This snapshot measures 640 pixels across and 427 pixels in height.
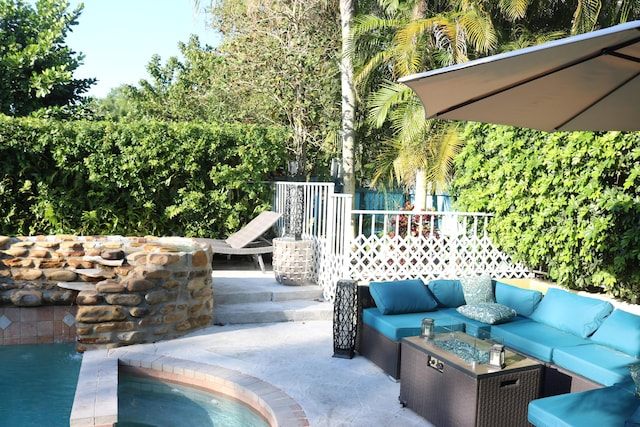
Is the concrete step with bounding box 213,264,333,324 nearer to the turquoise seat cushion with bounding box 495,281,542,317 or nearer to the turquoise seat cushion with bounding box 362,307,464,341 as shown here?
the turquoise seat cushion with bounding box 362,307,464,341

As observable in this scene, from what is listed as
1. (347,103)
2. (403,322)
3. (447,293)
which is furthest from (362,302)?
(347,103)

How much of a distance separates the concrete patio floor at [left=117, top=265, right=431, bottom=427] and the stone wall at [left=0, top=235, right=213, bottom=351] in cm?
24

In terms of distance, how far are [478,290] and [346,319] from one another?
1492 millimetres

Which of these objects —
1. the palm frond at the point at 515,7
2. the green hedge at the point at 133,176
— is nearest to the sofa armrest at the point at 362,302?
the green hedge at the point at 133,176

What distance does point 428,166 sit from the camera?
9.99 m

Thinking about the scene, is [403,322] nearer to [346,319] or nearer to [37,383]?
[346,319]

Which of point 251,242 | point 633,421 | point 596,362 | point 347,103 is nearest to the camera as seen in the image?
point 633,421

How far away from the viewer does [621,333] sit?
4410 millimetres

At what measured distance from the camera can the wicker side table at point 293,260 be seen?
754 cm

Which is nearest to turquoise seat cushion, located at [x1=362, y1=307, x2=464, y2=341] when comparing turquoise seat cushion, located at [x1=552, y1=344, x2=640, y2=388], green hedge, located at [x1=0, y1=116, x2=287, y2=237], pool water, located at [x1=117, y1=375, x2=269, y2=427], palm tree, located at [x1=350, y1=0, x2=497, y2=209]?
turquoise seat cushion, located at [x1=552, y1=344, x2=640, y2=388]

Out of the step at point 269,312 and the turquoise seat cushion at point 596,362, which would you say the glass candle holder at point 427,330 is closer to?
the turquoise seat cushion at point 596,362

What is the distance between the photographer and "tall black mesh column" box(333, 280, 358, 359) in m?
5.39

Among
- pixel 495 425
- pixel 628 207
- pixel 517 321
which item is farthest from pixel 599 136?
pixel 495 425

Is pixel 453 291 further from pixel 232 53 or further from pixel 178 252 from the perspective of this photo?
pixel 232 53
